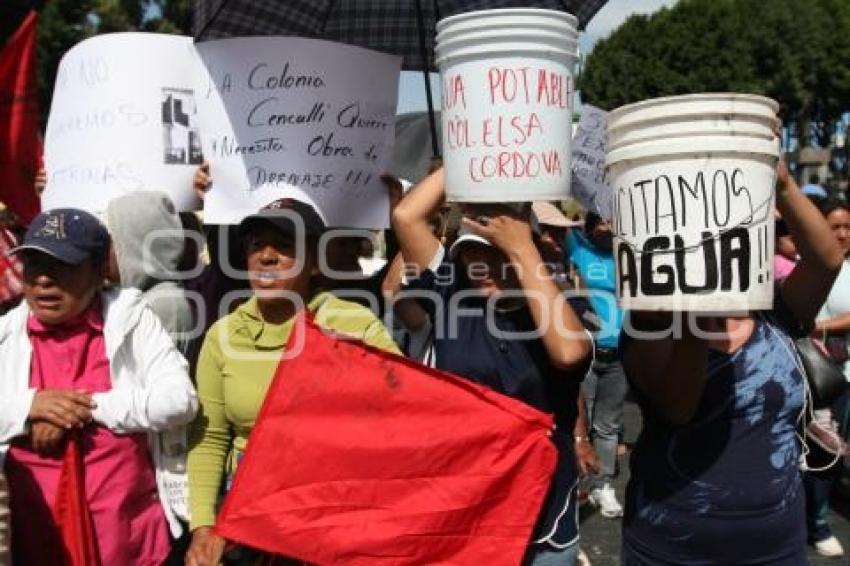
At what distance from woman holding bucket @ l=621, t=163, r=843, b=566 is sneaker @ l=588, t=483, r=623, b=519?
318 cm

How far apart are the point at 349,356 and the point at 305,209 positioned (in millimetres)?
578

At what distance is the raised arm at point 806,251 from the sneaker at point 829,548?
281 cm

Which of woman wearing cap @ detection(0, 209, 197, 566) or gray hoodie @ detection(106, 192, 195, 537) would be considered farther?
gray hoodie @ detection(106, 192, 195, 537)

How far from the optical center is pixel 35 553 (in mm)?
2441

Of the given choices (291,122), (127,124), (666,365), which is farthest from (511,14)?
(127,124)

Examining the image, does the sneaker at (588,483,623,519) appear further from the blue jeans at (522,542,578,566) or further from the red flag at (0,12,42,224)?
the red flag at (0,12,42,224)

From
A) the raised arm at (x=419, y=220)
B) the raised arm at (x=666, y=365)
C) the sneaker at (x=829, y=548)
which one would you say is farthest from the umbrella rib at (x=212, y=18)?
the sneaker at (x=829, y=548)

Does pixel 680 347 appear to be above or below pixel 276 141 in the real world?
below

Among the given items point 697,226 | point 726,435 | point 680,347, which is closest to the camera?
point 697,226

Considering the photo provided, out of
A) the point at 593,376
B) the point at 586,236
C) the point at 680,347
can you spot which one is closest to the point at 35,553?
the point at 680,347

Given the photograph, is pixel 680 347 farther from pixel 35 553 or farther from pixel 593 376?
pixel 593 376

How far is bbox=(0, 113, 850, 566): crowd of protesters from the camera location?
85.0 inches

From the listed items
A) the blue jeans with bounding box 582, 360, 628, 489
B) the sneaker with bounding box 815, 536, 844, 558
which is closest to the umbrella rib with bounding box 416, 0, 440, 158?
the blue jeans with bounding box 582, 360, 628, 489

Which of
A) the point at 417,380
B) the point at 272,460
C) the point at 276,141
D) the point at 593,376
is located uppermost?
the point at 276,141
